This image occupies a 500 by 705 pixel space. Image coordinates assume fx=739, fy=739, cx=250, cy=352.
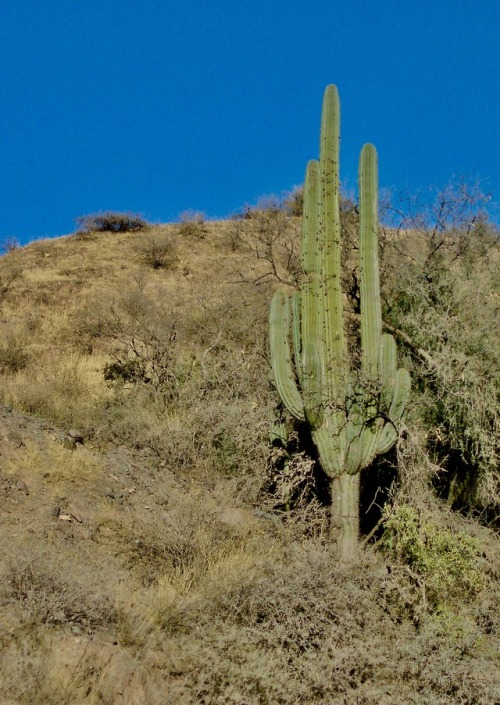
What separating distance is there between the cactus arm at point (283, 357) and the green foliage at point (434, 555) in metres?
1.48

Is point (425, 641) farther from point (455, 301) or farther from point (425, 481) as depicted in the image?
point (455, 301)

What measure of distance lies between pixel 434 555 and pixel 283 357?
2.44 metres

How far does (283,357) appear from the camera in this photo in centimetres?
770

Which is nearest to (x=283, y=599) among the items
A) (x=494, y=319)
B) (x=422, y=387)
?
(x=422, y=387)

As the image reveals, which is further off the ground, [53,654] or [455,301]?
[455,301]

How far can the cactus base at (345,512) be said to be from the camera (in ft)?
23.9

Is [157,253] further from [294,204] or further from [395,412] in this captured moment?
[395,412]

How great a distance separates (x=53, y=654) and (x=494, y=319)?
6713 mm

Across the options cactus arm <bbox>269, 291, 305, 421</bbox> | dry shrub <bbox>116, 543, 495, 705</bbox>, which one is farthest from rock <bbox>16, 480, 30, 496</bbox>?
cactus arm <bbox>269, 291, 305, 421</bbox>

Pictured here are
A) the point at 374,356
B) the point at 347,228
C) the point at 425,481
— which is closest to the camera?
the point at 374,356

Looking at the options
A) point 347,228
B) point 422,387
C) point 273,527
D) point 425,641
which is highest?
point 347,228

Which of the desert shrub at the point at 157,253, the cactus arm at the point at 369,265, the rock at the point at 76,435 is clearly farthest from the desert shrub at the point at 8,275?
the cactus arm at the point at 369,265

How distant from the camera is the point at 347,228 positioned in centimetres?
1242

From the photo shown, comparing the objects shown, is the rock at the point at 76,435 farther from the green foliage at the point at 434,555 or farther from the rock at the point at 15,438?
the green foliage at the point at 434,555
